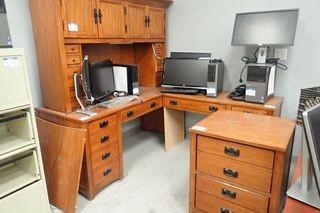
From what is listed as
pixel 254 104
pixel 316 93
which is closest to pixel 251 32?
pixel 254 104

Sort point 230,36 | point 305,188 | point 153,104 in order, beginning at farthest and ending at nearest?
point 230,36
point 153,104
point 305,188

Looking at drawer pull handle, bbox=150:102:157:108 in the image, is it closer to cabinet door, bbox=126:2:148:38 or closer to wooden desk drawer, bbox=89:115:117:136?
wooden desk drawer, bbox=89:115:117:136

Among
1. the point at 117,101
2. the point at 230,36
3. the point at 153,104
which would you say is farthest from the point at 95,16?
the point at 230,36

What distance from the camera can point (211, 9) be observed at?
302cm

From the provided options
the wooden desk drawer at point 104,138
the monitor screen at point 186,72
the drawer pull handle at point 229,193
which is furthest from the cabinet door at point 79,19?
the drawer pull handle at point 229,193

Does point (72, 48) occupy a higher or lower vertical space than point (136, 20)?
lower

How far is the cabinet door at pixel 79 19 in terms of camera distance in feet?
6.72

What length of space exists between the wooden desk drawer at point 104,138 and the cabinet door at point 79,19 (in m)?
0.90

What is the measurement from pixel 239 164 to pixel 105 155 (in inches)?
49.3

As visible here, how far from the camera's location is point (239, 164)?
1575 mm

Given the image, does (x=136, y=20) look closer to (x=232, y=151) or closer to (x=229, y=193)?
(x=232, y=151)

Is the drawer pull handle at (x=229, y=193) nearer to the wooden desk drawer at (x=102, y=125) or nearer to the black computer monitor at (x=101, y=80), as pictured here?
the wooden desk drawer at (x=102, y=125)

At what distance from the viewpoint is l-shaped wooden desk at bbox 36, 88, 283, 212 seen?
6.51 ft

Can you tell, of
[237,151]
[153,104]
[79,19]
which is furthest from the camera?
[153,104]
